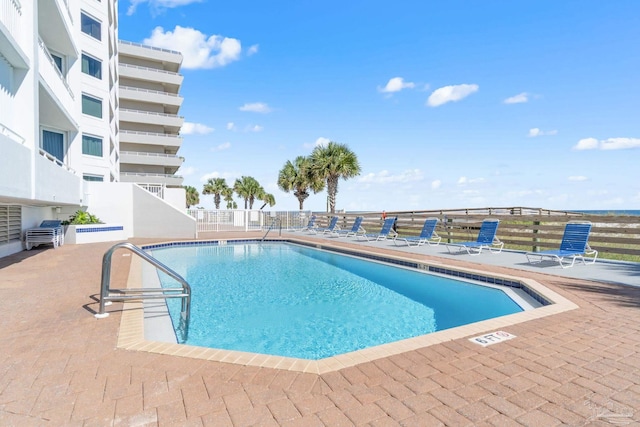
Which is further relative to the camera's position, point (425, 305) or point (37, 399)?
point (425, 305)

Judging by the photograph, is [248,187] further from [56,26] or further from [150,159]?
[56,26]

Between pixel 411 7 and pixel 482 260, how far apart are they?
38.6ft

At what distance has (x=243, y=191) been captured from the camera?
2087 inches

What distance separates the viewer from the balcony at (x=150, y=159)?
3616 cm

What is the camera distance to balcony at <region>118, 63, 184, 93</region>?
36562mm

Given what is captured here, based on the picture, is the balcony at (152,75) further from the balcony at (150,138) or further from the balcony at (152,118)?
the balcony at (150,138)

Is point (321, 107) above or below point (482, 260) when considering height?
above

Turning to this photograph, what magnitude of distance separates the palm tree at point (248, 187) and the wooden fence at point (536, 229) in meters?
35.1

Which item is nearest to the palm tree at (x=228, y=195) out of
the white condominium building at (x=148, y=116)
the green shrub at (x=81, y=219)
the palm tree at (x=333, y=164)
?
the white condominium building at (x=148, y=116)

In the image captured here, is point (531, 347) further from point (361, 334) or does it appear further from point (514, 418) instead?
point (361, 334)

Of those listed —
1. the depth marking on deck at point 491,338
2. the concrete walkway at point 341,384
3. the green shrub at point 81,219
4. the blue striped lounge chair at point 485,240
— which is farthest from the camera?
the green shrub at point 81,219

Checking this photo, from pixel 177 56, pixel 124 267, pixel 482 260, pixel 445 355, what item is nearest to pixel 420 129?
pixel 482 260

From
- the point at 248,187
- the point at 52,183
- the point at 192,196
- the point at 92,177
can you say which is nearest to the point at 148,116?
the point at 248,187

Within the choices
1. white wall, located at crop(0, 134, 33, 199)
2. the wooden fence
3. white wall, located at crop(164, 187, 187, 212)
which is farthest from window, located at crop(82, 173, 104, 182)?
the wooden fence
